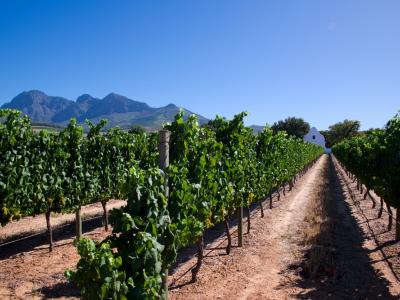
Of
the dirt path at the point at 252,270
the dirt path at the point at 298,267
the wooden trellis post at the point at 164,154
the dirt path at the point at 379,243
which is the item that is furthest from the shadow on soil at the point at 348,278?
the wooden trellis post at the point at 164,154

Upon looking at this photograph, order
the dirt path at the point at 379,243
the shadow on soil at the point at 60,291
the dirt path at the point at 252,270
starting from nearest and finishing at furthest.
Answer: the shadow on soil at the point at 60,291 → the dirt path at the point at 252,270 → the dirt path at the point at 379,243

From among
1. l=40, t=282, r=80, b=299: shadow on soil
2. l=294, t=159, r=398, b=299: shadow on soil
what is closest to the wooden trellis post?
l=40, t=282, r=80, b=299: shadow on soil

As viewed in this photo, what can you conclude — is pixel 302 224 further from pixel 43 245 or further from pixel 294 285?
pixel 43 245

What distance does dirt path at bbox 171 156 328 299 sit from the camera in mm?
9305

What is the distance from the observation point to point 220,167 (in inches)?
437

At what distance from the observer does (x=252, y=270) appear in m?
10.9

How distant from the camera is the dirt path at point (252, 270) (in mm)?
9305

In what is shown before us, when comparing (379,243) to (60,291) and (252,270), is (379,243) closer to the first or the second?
(252,270)

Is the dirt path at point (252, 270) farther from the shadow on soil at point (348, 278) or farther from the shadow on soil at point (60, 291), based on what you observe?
the shadow on soil at point (60, 291)

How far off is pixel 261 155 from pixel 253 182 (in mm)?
2862

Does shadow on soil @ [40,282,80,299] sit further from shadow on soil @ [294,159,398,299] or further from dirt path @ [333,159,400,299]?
dirt path @ [333,159,400,299]

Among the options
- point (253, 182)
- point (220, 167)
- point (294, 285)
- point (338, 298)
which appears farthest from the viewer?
point (253, 182)

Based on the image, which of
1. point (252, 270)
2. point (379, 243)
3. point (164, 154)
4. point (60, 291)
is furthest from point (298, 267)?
point (60, 291)

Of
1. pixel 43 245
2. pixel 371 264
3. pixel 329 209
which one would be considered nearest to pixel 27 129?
pixel 43 245
